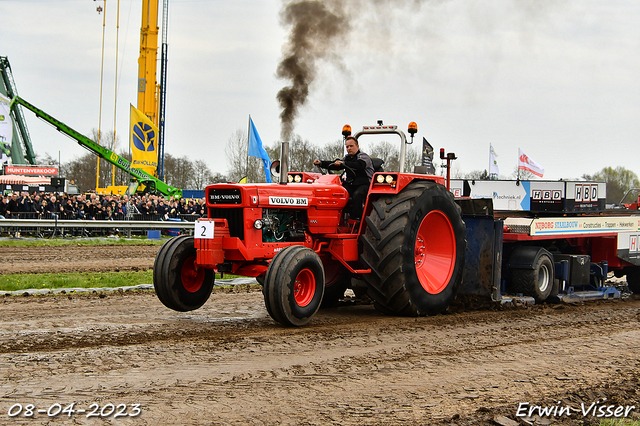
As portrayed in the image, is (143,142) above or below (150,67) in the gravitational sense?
below

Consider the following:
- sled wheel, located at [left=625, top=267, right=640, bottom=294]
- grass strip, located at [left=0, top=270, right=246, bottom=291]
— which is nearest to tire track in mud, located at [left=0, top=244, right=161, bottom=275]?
grass strip, located at [left=0, top=270, right=246, bottom=291]

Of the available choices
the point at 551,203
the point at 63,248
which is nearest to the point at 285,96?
the point at 551,203

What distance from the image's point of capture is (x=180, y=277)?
7570 mm

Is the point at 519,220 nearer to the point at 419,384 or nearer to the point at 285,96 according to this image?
the point at 285,96

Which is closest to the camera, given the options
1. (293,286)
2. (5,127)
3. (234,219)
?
(293,286)

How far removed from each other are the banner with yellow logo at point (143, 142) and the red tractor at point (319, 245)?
76.0ft

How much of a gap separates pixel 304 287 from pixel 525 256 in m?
4.02

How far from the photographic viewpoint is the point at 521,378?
547cm

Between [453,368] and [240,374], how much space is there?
1.84 m

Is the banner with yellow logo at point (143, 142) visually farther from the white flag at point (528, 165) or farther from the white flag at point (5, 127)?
the white flag at point (528, 165)

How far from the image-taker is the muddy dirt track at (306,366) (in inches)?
174

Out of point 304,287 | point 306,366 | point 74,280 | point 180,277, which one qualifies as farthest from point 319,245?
point 74,280

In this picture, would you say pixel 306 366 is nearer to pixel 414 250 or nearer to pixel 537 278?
pixel 414 250

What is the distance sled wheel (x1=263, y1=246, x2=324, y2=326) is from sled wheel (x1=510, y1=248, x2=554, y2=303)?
3.76 m
